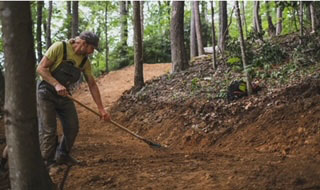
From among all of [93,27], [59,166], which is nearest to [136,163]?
[59,166]

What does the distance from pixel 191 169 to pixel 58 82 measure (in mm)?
1997

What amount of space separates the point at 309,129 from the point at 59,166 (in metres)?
3.62

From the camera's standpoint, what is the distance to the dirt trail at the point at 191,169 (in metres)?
3.94

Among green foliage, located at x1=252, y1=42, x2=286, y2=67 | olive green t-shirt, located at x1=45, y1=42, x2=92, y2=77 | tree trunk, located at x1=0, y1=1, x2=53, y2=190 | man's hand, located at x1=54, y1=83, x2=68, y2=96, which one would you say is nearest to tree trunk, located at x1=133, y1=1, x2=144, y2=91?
green foliage, located at x1=252, y1=42, x2=286, y2=67

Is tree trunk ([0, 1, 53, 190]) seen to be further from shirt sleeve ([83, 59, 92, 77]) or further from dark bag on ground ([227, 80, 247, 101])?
dark bag on ground ([227, 80, 247, 101])

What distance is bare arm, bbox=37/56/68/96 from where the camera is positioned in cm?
451

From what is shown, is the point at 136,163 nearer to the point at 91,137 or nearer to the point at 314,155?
the point at 314,155

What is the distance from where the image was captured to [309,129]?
17.9 feet

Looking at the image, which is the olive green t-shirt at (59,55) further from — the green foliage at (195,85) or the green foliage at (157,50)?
the green foliage at (157,50)

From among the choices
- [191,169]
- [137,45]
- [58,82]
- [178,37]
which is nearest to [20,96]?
[58,82]

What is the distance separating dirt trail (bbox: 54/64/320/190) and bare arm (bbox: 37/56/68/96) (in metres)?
1.12

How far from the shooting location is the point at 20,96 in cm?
303

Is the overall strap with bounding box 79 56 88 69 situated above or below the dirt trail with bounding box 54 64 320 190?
above

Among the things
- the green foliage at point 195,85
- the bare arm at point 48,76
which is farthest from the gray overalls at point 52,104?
the green foliage at point 195,85
